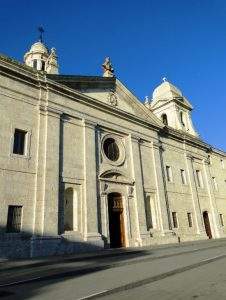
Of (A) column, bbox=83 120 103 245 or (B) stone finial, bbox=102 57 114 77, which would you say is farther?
(B) stone finial, bbox=102 57 114 77

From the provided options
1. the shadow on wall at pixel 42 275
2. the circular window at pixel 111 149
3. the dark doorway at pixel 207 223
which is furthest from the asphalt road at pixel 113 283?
the dark doorway at pixel 207 223

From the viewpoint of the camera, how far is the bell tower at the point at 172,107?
30625 mm

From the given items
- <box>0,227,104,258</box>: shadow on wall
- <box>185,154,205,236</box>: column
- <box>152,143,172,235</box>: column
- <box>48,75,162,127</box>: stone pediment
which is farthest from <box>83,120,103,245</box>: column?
<box>185,154,205,236</box>: column

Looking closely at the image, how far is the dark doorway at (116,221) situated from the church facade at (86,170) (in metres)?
0.06

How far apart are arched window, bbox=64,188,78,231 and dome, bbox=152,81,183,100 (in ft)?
60.3

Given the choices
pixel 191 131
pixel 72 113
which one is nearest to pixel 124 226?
pixel 72 113

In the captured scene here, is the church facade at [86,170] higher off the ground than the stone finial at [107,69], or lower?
lower

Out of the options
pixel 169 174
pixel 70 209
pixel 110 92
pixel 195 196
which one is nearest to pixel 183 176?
pixel 195 196

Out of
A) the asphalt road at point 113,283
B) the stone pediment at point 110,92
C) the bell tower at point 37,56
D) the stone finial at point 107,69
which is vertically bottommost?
the asphalt road at point 113,283

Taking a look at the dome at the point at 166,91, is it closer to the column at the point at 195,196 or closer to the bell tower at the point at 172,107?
the bell tower at the point at 172,107

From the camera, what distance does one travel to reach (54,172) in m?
16.1

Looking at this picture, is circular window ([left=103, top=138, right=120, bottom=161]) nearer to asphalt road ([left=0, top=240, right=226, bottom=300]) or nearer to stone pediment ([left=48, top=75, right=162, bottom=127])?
stone pediment ([left=48, top=75, right=162, bottom=127])

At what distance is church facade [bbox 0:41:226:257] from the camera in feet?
Result: 48.3

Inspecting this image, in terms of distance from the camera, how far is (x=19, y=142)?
15719mm
